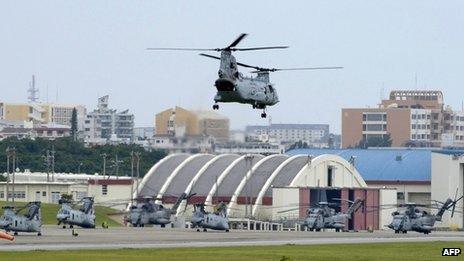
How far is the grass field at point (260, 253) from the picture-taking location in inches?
4619

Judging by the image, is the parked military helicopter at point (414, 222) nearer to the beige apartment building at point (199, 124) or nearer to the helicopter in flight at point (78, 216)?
the helicopter in flight at point (78, 216)

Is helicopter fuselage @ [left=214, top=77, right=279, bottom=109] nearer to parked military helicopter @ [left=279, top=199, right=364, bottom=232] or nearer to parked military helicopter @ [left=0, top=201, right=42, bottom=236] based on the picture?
parked military helicopter @ [left=0, top=201, right=42, bottom=236]

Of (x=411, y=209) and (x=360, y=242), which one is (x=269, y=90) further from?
(x=411, y=209)

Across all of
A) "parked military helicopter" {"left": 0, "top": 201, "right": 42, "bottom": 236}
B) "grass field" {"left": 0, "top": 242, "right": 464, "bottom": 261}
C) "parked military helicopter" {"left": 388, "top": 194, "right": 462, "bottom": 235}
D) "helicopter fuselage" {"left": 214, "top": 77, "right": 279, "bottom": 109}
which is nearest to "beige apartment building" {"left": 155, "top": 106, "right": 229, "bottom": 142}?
"helicopter fuselage" {"left": 214, "top": 77, "right": 279, "bottom": 109}

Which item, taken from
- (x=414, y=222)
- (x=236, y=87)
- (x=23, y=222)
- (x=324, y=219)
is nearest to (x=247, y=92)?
(x=236, y=87)

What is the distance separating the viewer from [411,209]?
187 meters

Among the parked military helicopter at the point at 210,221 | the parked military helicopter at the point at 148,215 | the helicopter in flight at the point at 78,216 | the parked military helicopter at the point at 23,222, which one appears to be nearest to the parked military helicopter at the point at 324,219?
the parked military helicopter at the point at 210,221

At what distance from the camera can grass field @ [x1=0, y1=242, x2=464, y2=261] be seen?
11731cm

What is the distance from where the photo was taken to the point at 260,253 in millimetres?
125312

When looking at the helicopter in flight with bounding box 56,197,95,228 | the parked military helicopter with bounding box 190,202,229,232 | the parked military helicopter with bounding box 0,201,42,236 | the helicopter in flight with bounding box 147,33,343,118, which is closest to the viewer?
the helicopter in flight with bounding box 147,33,343,118

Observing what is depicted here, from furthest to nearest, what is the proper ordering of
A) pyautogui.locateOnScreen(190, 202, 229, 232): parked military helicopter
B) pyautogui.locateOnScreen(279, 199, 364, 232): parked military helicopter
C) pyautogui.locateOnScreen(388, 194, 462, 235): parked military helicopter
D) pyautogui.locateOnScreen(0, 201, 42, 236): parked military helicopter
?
pyautogui.locateOnScreen(279, 199, 364, 232): parked military helicopter
pyautogui.locateOnScreen(388, 194, 462, 235): parked military helicopter
pyautogui.locateOnScreen(190, 202, 229, 232): parked military helicopter
pyautogui.locateOnScreen(0, 201, 42, 236): parked military helicopter

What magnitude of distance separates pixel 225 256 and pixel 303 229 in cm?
7919

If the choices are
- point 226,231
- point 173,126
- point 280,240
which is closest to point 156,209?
point 226,231

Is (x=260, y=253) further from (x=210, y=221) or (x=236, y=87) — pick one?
(x=210, y=221)
